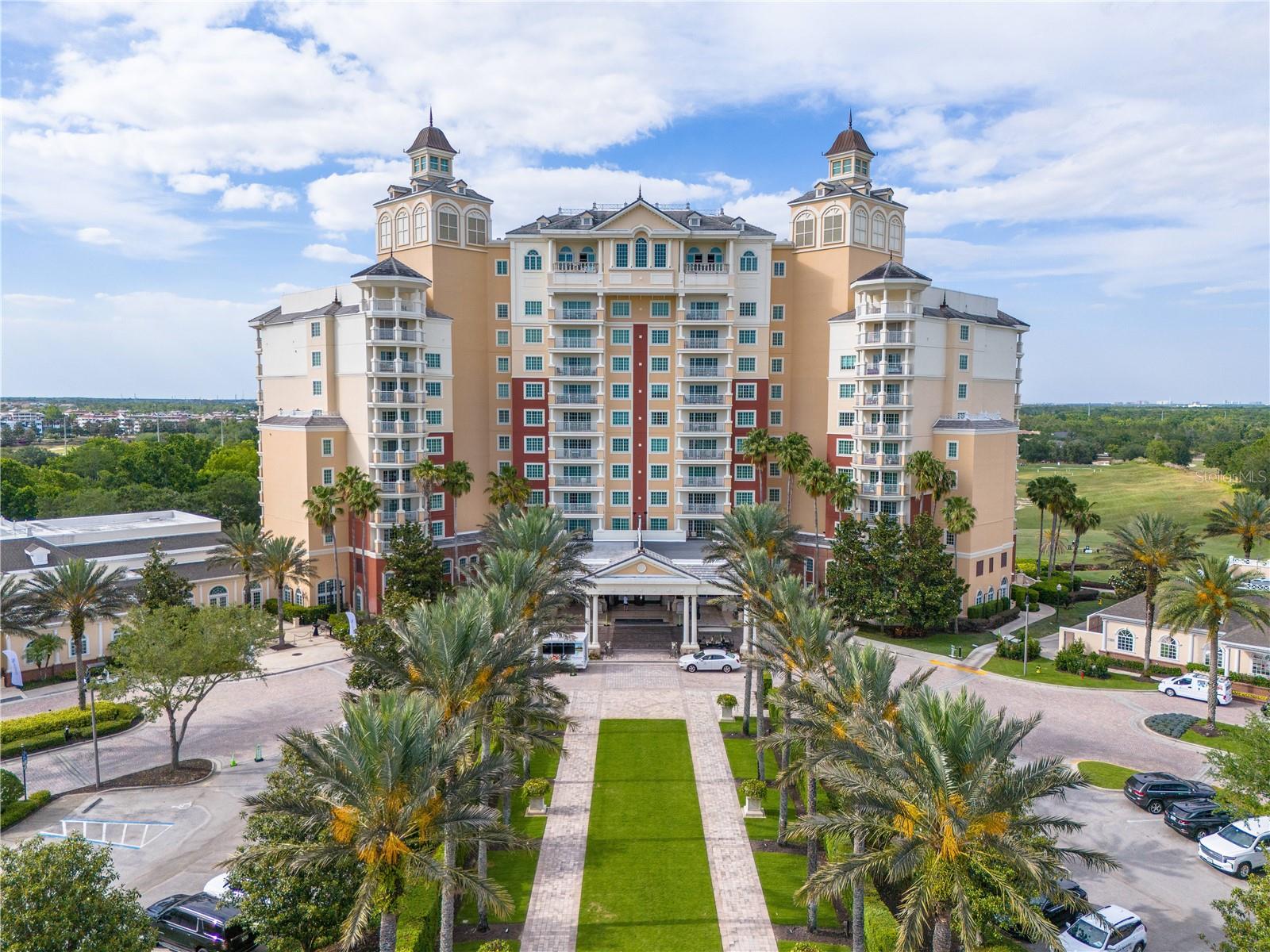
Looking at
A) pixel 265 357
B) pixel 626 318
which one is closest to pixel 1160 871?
pixel 626 318

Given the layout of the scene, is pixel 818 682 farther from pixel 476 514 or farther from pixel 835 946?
pixel 476 514

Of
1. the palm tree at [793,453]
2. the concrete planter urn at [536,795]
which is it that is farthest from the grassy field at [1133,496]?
the concrete planter urn at [536,795]

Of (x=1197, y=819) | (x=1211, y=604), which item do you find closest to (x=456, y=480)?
(x=1211, y=604)

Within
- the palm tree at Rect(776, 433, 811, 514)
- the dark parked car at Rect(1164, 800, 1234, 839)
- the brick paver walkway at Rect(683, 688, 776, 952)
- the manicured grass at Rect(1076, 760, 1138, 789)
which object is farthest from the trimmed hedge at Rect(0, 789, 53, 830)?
the palm tree at Rect(776, 433, 811, 514)

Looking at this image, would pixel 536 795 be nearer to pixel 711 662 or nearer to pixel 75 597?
pixel 711 662

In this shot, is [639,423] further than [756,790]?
Yes

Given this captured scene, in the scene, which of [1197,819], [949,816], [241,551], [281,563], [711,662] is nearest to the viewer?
[949,816]

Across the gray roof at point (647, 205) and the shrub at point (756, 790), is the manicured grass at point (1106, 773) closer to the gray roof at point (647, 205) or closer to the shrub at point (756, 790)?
the shrub at point (756, 790)
